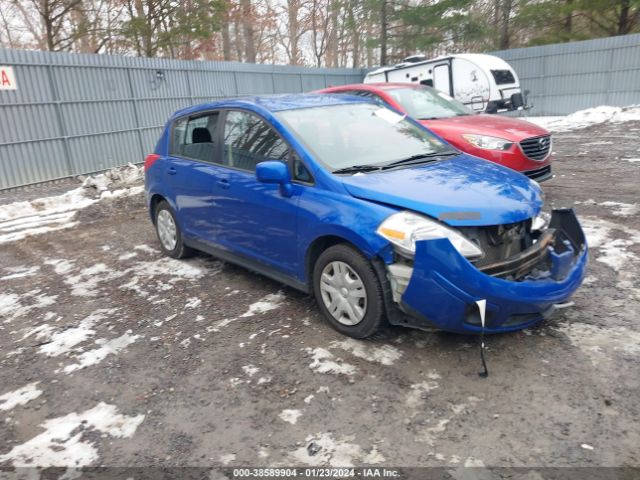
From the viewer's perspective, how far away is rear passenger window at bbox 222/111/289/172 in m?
4.02

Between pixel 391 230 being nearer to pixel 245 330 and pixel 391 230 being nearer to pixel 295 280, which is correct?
pixel 295 280

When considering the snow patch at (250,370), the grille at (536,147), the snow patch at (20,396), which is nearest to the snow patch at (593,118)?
the grille at (536,147)

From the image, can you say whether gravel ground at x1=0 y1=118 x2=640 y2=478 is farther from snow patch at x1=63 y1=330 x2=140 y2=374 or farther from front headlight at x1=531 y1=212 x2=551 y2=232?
front headlight at x1=531 y1=212 x2=551 y2=232

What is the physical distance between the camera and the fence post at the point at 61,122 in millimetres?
10570

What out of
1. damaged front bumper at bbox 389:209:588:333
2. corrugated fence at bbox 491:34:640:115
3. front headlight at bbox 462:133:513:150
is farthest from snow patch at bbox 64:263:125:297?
corrugated fence at bbox 491:34:640:115

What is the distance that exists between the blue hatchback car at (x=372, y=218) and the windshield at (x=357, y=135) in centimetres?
2

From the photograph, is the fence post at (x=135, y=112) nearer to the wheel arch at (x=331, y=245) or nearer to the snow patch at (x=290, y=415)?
the wheel arch at (x=331, y=245)

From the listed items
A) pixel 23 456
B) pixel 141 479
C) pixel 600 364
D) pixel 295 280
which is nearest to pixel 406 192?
pixel 295 280

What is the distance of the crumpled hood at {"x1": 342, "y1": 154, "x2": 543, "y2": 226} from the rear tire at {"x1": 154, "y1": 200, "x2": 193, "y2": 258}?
2622 millimetres

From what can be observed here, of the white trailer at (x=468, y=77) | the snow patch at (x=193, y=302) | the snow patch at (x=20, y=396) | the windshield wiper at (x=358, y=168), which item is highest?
the white trailer at (x=468, y=77)

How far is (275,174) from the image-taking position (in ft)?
12.0

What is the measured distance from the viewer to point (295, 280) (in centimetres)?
394

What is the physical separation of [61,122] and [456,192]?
1029 centimetres

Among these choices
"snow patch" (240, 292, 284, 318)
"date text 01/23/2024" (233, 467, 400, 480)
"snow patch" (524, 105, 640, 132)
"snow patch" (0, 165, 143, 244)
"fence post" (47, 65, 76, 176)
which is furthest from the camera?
"snow patch" (524, 105, 640, 132)
